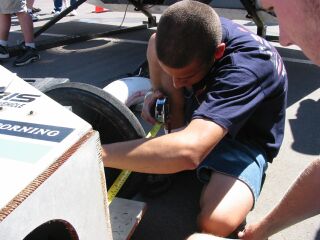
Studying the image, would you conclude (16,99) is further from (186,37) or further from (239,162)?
(239,162)

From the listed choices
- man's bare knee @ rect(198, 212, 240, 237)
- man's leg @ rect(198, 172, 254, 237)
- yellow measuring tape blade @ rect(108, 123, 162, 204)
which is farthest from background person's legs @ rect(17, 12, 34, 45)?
man's bare knee @ rect(198, 212, 240, 237)

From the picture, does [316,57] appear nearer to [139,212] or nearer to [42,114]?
[42,114]

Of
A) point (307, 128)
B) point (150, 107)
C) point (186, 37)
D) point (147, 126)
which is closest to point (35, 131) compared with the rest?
point (186, 37)

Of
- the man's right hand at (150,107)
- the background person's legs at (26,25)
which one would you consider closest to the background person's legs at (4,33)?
the background person's legs at (26,25)

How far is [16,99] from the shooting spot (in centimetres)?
132

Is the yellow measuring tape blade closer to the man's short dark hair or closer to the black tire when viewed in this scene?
the black tire

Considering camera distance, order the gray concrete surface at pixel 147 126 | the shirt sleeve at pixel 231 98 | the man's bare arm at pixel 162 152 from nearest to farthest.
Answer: the man's bare arm at pixel 162 152, the shirt sleeve at pixel 231 98, the gray concrete surface at pixel 147 126

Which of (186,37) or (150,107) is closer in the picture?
(186,37)

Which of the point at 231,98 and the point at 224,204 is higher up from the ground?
the point at 231,98

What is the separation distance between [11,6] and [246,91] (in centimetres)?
356

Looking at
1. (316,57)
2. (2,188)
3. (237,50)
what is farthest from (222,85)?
(2,188)

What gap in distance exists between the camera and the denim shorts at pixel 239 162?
198cm

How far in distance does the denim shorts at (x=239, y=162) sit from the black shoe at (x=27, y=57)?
122 inches

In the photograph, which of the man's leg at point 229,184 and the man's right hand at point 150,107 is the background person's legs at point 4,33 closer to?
the man's right hand at point 150,107
